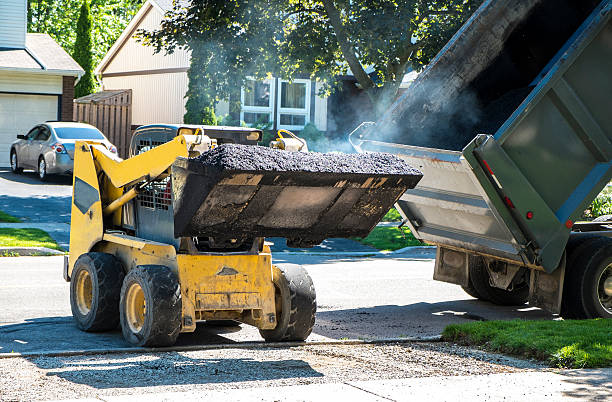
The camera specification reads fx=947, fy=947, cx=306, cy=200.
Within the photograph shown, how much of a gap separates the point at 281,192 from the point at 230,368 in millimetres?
1428

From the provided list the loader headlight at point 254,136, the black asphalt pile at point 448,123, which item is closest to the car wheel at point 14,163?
the black asphalt pile at point 448,123

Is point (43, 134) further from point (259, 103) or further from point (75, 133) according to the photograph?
point (259, 103)

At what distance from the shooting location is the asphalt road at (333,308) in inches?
339

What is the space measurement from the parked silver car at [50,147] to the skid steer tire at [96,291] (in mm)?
14940

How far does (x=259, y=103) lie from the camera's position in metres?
31.7

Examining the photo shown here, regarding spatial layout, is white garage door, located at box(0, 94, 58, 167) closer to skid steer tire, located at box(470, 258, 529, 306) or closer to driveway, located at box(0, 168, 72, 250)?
driveway, located at box(0, 168, 72, 250)

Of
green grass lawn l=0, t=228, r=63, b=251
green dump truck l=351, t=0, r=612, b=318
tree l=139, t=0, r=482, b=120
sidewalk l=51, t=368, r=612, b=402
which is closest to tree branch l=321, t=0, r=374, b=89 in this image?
tree l=139, t=0, r=482, b=120

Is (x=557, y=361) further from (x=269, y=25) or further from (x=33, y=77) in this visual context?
(x=33, y=77)

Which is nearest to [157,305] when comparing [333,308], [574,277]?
[333,308]

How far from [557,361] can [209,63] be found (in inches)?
647

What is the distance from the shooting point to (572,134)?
977cm

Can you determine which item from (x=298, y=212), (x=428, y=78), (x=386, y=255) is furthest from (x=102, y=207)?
(x=386, y=255)

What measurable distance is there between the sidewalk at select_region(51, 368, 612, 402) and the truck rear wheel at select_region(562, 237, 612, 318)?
2.89 m

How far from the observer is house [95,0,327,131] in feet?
104
